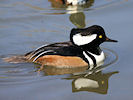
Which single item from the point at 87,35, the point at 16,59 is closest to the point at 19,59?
the point at 16,59

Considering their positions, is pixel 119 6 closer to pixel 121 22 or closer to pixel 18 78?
pixel 121 22

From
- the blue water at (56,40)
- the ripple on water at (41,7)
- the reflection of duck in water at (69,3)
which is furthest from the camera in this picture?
the reflection of duck in water at (69,3)

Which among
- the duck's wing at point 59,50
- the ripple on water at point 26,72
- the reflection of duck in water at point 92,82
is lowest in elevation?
the reflection of duck in water at point 92,82

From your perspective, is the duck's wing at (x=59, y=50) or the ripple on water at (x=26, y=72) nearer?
the ripple on water at (x=26, y=72)

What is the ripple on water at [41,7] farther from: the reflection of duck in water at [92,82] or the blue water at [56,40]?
the reflection of duck in water at [92,82]

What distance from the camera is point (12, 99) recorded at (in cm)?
809

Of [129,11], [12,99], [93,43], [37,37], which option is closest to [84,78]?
[93,43]

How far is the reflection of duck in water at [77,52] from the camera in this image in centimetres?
940

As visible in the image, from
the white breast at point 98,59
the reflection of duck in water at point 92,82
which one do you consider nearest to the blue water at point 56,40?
the reflection of duck in water at point 92,82

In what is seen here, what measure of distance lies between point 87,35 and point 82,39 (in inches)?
6.2

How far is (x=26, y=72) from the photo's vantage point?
946 centimetres

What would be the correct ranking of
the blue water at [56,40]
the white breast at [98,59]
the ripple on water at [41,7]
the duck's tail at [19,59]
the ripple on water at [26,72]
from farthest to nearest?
the ripple on water at [41,7] < the duck's tail at [19,59] < the white breast at [98,59] < the ripple on water at [26,72] < the blue water at [56,40]

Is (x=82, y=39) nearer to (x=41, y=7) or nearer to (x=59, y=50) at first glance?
(x=59, y=50)

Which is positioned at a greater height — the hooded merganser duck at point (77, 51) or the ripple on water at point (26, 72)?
the hooded merganser duck at point (77, 51)
